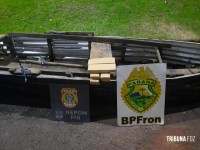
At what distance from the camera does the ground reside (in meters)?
7.16

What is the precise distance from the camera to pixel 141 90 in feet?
24.7

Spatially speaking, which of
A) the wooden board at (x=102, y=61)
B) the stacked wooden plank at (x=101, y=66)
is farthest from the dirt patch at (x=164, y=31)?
the wooden board at (x=102, y=61)

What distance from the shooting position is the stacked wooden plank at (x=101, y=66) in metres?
7.40

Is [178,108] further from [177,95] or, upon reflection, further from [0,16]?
[0,16]

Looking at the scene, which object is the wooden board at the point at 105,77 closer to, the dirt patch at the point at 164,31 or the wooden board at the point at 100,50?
the wooden board at the point at 100,50

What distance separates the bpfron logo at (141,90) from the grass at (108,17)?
557 cm

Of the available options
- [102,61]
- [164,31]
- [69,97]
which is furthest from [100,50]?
[164,31]

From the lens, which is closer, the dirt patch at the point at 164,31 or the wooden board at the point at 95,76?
the wooden board at the point at 95,76

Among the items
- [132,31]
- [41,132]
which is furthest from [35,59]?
[132,31]

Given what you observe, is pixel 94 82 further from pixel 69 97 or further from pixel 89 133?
pixel 89 133

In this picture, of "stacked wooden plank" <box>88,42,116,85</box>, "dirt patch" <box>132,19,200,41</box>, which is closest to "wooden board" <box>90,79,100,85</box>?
"stacked wooden plank" <box>88,42,116,85</box>

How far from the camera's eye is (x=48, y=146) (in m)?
7.19

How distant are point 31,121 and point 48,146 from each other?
3.54 feet

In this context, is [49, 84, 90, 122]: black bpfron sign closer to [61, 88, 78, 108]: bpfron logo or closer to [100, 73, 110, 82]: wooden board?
[61, 88, 78, 108]: bpfron logo
